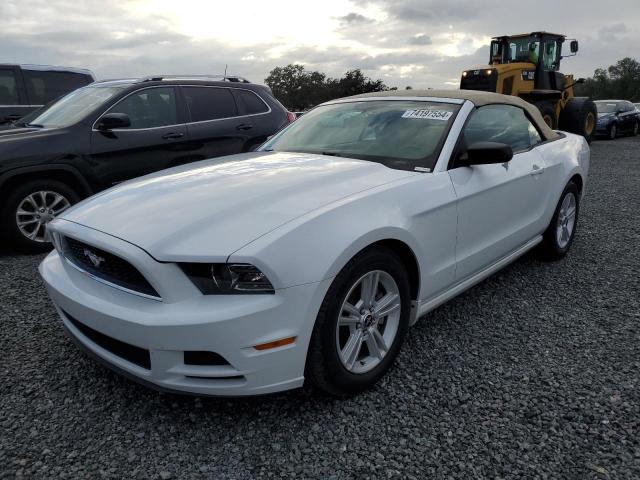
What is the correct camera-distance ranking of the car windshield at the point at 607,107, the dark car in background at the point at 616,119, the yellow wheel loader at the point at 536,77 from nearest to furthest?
the yellow wheel loader at the point at 536,77, the dark car in background at the point at 616,119, the car windshield at the point at 607,107

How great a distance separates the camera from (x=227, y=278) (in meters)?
2.12

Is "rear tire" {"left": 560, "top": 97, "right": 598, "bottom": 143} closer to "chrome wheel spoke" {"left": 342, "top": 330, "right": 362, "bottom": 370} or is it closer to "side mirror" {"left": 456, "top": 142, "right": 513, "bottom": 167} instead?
"side mirror" {"left": 456, "top": 142, "right": 513, "bottom": 167}

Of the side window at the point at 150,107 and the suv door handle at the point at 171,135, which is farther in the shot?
the suv door handle at the point at 171,135

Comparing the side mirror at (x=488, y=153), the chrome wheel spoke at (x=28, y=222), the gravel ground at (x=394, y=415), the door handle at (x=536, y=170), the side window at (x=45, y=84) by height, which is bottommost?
the gravel ground at (x=394, y=415)

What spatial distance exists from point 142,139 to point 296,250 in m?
3.89

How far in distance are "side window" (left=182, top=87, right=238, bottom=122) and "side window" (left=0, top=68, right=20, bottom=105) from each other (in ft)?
12.6

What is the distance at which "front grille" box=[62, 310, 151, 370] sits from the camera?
2238 mm

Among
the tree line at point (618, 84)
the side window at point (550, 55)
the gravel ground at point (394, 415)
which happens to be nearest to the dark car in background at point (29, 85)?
the gravel ground at point (394, 415)

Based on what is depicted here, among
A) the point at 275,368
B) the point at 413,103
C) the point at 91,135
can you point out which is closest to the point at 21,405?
the point at 275,368

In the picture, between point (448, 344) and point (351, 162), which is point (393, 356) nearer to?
point (448, 344)

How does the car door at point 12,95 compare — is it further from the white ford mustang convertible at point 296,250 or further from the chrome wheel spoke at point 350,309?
the chrome wheel spoke at point 350,309

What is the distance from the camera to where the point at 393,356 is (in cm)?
274

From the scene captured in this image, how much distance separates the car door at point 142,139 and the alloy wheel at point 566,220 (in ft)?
12.8

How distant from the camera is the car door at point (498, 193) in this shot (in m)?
3.12
